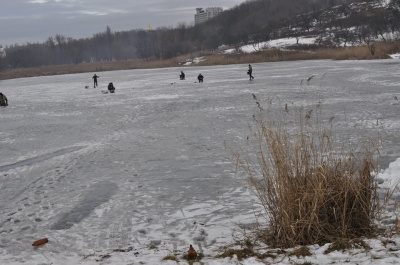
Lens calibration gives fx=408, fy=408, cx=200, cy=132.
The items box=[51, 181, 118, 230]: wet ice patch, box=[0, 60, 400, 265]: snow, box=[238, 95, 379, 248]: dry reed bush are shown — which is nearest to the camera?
box=[238, 95, 379, 248]: dry reed bush

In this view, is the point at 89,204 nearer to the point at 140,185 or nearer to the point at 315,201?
the point at 140,185

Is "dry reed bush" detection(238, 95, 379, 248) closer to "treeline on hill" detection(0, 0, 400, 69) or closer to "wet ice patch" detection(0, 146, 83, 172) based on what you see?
"wet ice patch" detection(0, 146, 83, 172)

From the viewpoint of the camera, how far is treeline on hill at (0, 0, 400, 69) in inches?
4424

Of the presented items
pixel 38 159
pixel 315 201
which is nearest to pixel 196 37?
pixel 38 159

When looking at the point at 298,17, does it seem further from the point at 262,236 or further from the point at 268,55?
the point at 262,236

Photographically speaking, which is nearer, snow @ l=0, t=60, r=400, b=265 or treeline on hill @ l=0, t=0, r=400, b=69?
snow @ l=0, t=60, r=400, b=265

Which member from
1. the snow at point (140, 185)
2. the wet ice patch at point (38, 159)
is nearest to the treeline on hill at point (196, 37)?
the snow at point (140, 185)

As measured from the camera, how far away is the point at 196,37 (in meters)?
135

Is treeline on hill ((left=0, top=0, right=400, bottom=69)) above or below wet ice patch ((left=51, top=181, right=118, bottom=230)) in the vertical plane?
above

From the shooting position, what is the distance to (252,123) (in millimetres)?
12258

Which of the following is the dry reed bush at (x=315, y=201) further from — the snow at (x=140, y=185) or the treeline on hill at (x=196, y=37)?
the treeline on hill at (x=196, y=37)

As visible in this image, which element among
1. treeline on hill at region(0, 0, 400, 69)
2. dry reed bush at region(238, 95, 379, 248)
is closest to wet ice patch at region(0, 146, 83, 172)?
dry reed bush at region(238, 95, 379, 248)

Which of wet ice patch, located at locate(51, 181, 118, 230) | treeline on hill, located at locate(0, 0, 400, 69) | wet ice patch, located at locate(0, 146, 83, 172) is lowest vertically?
wet ice patch, located at locate(51, 181, 118, 230)

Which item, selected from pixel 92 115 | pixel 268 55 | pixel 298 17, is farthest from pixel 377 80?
pixel 298 17
